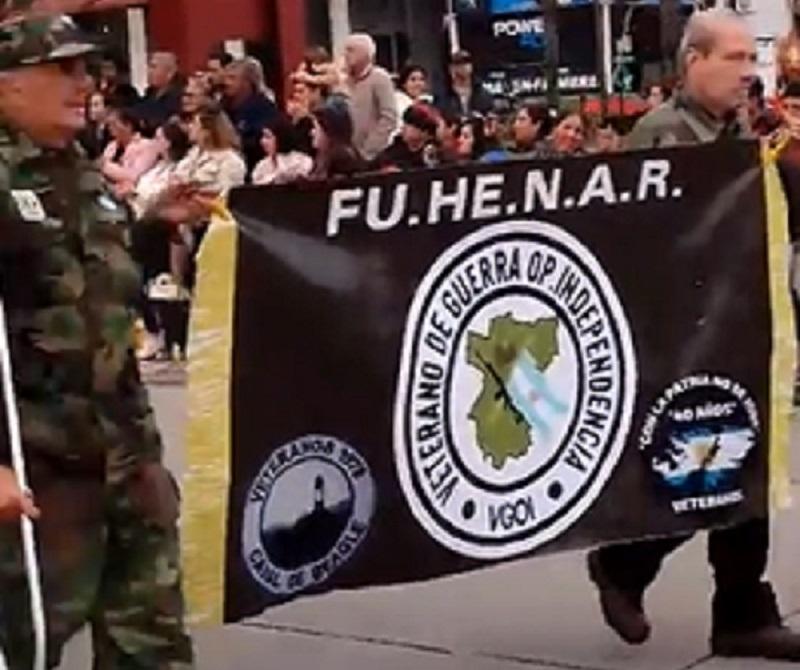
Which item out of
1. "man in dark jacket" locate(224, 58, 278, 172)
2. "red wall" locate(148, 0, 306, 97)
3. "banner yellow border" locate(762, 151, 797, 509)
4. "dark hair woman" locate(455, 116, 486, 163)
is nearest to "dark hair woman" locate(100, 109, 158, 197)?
"man in dark jacket" locate(224, 58, 278, 172)

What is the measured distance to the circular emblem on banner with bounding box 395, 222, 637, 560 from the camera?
549 centimetres

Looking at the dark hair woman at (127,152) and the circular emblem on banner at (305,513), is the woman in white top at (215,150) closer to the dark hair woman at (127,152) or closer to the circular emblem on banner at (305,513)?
the dark hair woman at (127,152)

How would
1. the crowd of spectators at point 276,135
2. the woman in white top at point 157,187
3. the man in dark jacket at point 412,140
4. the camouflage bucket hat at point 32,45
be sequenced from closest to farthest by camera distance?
1. the camouflage bucket hat at point 32,45
2. the woman in white top at point 157,187
3. the crowd of spectators at point 276,135
4. the man in dark jacket at point 412,140

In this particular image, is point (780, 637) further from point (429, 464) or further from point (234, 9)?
point (234, 9)

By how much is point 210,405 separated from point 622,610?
1.59m

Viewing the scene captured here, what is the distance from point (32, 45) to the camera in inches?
166

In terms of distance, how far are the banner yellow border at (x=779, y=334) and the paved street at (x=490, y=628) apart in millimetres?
557

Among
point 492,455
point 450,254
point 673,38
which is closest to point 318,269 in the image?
point 450,254

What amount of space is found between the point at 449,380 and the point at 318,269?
1.62ft

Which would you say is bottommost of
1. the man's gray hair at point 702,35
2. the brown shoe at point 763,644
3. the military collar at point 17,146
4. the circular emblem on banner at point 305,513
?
the brown shoe at point 763,644

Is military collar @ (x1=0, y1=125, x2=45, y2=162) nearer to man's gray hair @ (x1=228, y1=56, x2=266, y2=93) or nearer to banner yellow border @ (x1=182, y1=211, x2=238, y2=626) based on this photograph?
banner yellow border @ (x1=182, y1=211, x2=238, y2=626)

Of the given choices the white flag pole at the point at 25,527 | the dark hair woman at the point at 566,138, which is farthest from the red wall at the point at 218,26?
the white flag pole at the point at 25,527

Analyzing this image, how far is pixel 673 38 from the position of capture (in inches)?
824

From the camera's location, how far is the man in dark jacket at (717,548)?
Answer: 19.5ft
